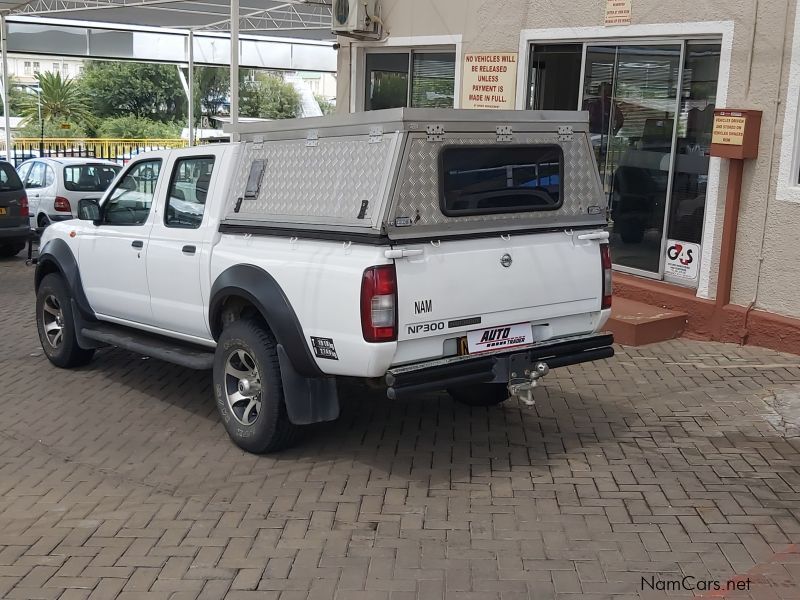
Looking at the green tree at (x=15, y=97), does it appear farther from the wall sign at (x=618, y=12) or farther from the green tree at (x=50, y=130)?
the wall sign at (x=618, y=12)

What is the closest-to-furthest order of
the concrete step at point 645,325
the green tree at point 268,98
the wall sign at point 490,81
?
1. the concrete step at point 645,325
2. the wall sign at point 490,81
3. the green tree at point 268,98

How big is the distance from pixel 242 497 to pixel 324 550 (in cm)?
88

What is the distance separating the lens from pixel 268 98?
3127 inches

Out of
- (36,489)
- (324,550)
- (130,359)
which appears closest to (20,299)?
(130,359)

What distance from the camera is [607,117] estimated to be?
10.1m

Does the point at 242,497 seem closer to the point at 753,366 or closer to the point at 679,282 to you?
the point at 753,366

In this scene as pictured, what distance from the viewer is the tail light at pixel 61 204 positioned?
15.4m

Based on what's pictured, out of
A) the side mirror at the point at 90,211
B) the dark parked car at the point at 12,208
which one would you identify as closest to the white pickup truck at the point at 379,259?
the side mirror at the point at 90,211

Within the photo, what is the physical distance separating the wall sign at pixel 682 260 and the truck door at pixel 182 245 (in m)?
5.01

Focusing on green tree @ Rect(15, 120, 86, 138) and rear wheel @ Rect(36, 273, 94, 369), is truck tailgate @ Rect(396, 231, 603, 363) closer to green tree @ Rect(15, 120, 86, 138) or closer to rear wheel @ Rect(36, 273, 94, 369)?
rear wheel @ Rect(36, 273, 94, 369)

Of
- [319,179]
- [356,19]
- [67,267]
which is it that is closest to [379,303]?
[319,179]

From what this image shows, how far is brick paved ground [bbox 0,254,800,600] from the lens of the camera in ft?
14.0

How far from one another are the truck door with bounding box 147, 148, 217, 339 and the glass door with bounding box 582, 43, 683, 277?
502 centimetres

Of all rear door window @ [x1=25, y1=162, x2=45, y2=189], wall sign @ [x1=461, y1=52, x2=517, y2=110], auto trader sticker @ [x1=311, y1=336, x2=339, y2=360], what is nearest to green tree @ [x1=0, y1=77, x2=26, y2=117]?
rear door window @ [x1=25, y1=162, x2=45, y2=189]
